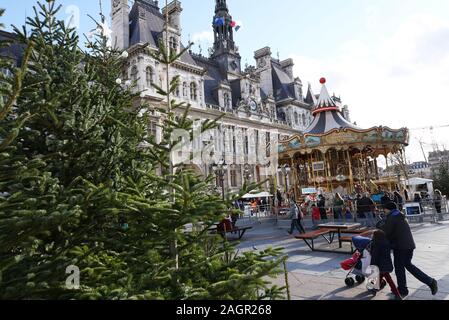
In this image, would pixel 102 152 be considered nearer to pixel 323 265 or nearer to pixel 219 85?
pixel 323 265

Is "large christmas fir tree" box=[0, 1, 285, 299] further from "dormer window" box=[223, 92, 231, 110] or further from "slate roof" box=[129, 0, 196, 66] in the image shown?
"dormer window" box=[223, 92, 231, 110]

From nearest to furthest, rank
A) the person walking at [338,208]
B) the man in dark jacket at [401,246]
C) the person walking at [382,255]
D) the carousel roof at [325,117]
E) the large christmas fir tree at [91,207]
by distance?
1. the large christmas fir tree at [91,207]
2. the man in dark jacket at [401,246]
3. the person walking at [382,255]
4. the person walking at [338,208]
5. the carousel roof at [325,117]

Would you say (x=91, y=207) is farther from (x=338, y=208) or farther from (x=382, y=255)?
(x=338, y=208)

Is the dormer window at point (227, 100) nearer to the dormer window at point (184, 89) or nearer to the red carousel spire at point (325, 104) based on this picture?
the dormer window at point (184, 89)

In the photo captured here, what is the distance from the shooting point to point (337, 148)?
62.9ft

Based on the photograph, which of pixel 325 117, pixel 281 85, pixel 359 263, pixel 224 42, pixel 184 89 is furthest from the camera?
pixel 281 85

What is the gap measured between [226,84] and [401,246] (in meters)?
35.6

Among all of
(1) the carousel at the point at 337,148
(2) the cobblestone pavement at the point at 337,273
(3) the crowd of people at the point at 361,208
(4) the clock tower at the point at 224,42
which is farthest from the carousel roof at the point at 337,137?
(4) the clock tower at the point at 224,42

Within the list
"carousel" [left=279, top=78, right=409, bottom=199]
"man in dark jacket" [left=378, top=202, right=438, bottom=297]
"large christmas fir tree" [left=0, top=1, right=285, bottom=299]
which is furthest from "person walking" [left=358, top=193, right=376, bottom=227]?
"large christmas fir tree" [left=0, top=1, right=285, bottom=299]

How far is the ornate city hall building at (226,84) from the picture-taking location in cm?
3009

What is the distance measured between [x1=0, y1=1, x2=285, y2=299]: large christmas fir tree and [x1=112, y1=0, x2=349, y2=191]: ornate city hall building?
21572 millimetres

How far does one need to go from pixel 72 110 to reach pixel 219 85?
3533cm

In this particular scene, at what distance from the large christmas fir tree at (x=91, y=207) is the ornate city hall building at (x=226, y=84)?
2157 centimetres

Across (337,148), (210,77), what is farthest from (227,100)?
(337,148)
